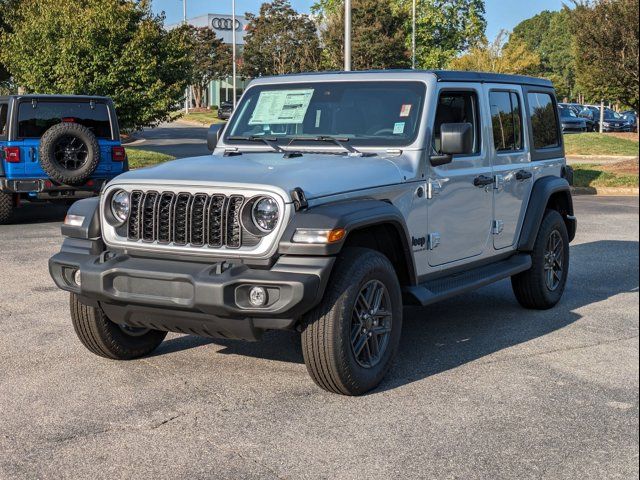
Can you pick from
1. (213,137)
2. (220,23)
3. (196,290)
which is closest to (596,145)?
(213,137)

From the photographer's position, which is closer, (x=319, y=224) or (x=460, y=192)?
(x=319, y=224)

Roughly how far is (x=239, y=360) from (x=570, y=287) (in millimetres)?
4011

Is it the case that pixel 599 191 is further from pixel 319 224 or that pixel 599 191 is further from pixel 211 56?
pixel 211 56

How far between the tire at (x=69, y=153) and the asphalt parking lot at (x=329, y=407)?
5.66 m

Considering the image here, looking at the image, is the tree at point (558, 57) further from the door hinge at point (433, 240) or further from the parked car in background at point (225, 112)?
the door hinge at point (433, 240)

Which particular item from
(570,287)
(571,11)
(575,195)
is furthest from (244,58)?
(570,287)

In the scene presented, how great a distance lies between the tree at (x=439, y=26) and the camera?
6272cm

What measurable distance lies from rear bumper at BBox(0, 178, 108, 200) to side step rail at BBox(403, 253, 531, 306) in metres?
7.63

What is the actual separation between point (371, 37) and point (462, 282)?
53494 millimetres

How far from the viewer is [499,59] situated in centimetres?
4953

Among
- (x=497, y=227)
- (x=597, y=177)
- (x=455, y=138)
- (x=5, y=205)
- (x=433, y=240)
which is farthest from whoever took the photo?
(x=597, y=177)

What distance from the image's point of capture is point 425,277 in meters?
5.97

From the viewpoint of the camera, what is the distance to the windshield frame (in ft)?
19.6

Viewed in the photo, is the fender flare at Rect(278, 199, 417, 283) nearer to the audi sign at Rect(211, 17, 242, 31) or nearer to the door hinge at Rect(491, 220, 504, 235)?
the door hinge at Rect(491, 220, 504, 235)
